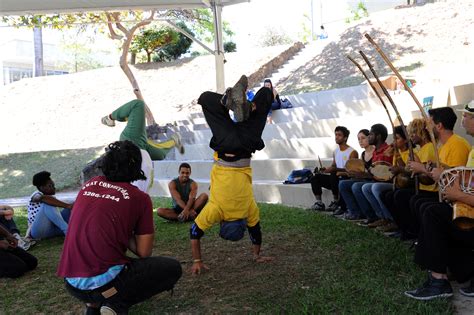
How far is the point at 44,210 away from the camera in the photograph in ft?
20.6

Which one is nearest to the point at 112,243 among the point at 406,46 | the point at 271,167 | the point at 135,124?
the point at 135,124

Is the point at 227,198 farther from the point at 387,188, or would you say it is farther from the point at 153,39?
the point at 153,39

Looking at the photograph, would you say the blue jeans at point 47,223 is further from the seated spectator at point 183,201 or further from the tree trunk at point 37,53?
the tree trunk at point 37,53

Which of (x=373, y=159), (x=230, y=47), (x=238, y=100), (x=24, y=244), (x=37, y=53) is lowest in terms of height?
(x=24, y=244)

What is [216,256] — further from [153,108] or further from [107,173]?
[153,108]

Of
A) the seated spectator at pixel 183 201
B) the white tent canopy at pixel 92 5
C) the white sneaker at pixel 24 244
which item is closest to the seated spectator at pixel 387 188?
the seated spectator at pixel 183 201

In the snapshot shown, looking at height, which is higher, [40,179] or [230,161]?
[230,161]

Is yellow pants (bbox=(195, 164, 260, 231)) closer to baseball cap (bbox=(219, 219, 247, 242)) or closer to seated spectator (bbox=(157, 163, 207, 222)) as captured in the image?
baseball cap (bbox=(219, 219, 247, 242))

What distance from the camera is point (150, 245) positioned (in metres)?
3.29

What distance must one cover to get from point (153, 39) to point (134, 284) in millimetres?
18638

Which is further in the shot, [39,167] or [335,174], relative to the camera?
[39,167]

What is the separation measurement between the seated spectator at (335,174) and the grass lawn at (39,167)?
25.6 feet

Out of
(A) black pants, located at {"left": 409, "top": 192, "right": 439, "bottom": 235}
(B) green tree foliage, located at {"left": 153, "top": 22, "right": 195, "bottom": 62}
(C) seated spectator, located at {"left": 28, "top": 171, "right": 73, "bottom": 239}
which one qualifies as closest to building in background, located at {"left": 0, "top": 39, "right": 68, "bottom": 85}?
(B) green tree foliage, located at {"left": 153, "top": 22, "right": 195, "bottom": 62}

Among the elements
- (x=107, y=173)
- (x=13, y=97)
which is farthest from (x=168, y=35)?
(x=107, y=173)
